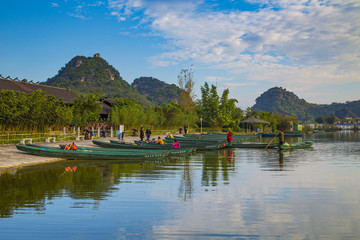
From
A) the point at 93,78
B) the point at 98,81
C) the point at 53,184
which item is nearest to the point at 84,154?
the point at 53,184

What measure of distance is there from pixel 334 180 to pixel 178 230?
29.2ft

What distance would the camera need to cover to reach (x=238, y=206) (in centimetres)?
847

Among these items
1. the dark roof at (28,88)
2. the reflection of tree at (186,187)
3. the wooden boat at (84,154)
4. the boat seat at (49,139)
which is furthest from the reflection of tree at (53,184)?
the dark roof at (28,88)

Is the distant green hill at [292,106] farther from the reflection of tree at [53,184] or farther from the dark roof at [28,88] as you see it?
the reflection of tree at [53,184]

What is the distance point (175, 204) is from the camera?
28.5 ft

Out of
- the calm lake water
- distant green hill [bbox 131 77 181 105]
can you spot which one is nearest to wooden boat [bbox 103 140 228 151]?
the calm lake water

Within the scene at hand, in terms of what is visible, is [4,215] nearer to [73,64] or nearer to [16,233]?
[16,233]

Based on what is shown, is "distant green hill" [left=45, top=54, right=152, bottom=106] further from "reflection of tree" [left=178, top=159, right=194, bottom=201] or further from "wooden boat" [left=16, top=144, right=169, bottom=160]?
"reflection of tree" [left=178, top=159, right=194, bottom=201]

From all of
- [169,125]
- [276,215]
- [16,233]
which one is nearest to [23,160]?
[16,233]

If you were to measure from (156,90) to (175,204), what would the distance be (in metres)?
133

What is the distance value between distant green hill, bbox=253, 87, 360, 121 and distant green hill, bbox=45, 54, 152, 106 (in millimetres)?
95004

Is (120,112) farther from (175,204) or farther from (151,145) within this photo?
(175,204)

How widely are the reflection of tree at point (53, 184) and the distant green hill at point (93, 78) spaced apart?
270 ft

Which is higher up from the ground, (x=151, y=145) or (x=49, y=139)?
(x=49, y=139)
